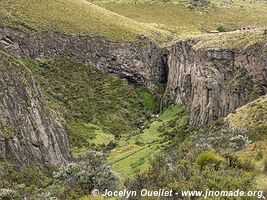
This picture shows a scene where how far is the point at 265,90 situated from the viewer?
71188 mm

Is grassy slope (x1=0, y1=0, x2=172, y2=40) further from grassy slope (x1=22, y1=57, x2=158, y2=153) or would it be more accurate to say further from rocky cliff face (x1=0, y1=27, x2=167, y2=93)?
grassy slope (x1=22, y1=57, x2=158, y2=153)

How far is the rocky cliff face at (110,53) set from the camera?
389 ft

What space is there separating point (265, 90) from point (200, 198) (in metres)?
45.9

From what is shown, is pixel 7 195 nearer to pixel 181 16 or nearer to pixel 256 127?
pixel 256 127

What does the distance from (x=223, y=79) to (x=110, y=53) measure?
2075 inches

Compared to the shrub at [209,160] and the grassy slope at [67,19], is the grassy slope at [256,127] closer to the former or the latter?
the shrub at [209,160]

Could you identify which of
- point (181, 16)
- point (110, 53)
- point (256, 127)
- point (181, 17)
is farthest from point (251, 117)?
point (181, 16)

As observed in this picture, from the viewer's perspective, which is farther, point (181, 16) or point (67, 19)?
point (181, 16)

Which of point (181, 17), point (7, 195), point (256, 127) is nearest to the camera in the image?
point (256, 127)

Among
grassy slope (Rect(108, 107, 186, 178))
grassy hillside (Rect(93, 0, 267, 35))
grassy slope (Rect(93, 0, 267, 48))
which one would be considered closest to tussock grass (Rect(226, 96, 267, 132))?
grassy slope (Rect(108, 107, 186, 178))

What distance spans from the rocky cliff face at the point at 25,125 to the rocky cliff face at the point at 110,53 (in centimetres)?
3379

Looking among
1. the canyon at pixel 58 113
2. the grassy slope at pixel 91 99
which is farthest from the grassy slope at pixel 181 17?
the canyon at pixel 58 113

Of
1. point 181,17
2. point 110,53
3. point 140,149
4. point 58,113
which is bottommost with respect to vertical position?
point 140,149

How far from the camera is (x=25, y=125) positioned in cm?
7462
